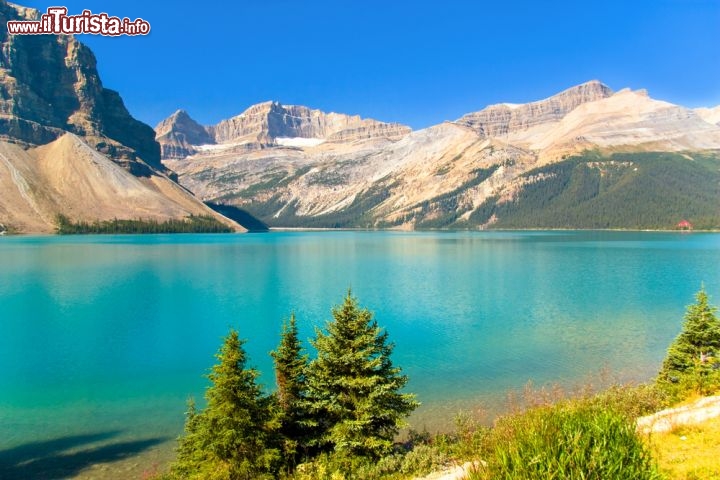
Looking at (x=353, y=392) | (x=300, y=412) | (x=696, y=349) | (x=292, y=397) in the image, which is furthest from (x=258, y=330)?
(x=696, y=349)

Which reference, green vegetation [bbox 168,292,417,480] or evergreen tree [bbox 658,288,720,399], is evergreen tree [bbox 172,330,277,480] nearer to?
green vegetation [bbox 168,292,417,480]

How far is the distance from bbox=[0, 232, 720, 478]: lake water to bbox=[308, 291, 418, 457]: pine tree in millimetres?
9071

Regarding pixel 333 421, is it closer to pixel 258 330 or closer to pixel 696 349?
pixel 696 349

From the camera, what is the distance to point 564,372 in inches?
1507

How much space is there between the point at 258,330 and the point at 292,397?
32.7 metres

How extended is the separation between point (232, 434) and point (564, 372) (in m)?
30.1

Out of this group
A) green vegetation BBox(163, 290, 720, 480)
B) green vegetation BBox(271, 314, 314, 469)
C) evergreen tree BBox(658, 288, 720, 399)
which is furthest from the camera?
evergreen tree BBox(658, 288, 720, 399)

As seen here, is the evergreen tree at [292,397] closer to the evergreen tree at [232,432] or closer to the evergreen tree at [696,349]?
the evergreen tree at [232,432]

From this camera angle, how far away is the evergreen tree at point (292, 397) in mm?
19656

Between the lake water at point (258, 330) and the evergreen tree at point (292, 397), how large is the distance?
8394 millimetres

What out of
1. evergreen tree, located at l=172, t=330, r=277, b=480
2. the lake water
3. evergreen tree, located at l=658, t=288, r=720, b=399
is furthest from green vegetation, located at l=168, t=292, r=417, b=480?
evergreen tree, located at l=658, t=288, r=720, b=399

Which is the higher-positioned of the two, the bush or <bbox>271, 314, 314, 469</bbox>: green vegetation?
the bush

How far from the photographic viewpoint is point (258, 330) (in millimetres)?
52219

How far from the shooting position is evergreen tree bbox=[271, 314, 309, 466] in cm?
1966
